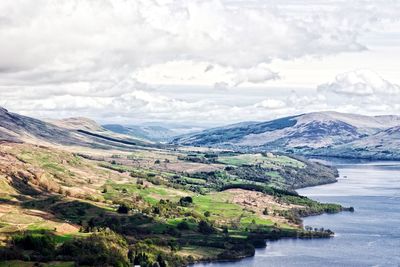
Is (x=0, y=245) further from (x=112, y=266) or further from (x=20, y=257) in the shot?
(x=112, y=266)

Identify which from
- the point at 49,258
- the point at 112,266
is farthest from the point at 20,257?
the point at 112,266

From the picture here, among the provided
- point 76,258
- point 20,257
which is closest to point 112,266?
point 76,258

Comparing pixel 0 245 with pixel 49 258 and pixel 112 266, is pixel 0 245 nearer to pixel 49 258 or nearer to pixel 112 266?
pixel 49 258

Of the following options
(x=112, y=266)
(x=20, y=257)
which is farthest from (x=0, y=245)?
(x=112, y=266)

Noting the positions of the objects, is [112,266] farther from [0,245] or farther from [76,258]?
[0,245]

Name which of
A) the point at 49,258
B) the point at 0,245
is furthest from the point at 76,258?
the point at 0,245
